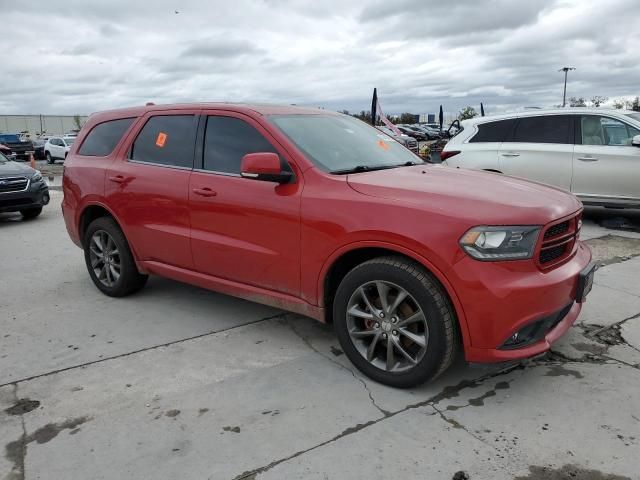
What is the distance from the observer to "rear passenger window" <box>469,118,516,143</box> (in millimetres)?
8641

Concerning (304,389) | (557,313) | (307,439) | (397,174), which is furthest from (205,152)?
(557,313)

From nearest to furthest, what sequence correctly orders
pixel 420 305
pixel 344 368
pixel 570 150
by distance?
pixel 420 305 < pixel 344 368 < pixel 570 150

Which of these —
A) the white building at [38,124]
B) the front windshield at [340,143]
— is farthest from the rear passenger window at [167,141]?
the white building at [38,124]

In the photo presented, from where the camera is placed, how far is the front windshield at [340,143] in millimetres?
3785

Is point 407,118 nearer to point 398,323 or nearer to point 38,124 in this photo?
point 38,124

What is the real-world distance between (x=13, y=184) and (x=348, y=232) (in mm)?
8511

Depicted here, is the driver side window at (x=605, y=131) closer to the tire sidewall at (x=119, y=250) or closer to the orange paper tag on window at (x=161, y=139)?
the orange paper tag on window at (x=161, y=139)

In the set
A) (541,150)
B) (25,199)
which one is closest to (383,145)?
(541,150)

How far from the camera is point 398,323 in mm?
3217

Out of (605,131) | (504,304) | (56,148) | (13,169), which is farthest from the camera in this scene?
(56,148)

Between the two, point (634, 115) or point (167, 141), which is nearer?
point (167, 141)

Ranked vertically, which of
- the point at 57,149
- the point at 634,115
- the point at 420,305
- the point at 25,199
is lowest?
the point at 420,305

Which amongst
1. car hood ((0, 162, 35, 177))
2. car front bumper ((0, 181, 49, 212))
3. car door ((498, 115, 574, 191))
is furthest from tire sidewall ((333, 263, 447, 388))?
car hood ((0, 162, 35, 177))

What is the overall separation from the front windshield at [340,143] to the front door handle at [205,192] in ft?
2.23
